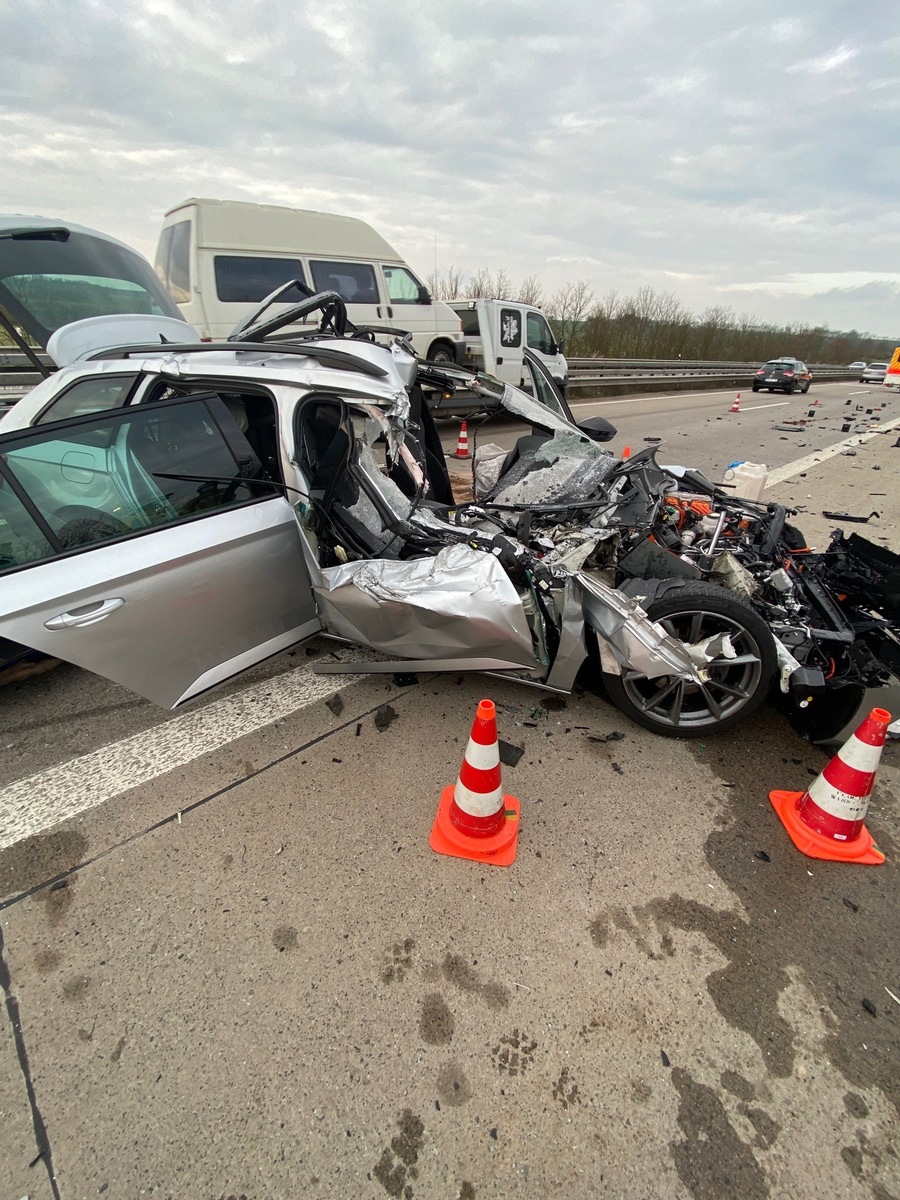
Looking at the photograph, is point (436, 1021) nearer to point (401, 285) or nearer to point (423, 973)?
point (423, 973)

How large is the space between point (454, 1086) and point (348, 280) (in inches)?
403

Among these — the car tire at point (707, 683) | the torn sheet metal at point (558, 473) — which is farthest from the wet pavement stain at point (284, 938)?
the torn sheet metal at point (558, 473)

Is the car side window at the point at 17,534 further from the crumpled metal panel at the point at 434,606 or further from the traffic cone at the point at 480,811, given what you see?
the traffic cone at the point at 480,811

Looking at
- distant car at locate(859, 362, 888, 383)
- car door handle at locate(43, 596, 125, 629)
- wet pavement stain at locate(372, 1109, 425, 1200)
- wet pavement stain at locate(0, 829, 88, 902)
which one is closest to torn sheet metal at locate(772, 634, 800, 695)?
wet pavement stain at locate(372, 1109, 425, 1200)

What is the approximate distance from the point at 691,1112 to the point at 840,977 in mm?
685

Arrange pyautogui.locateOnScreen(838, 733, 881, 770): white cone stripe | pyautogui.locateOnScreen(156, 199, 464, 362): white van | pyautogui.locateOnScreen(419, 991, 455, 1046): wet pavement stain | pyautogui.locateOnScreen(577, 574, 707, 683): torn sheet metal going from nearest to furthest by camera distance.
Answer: pyautogui.locateOnScreen(419, 991, 455, 1046): wet pavement stain, pyautogui.locateOnScreen(838, 733, 881, 770): white cone stripe, pyautogui.locateOnScreen(577, 574, 707, 683): torn sheet metal, pyautogui.locateOnScreen(156, 199, 464, 362): white van

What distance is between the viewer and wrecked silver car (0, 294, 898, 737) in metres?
2.22

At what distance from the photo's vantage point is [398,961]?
1.73 metres

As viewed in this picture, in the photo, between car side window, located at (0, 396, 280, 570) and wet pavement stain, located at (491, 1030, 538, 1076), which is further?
car side window, located at (0, 396, 280, 570)

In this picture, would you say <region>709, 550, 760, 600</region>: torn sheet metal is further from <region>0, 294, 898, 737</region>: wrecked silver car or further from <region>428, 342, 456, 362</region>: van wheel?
<region>428, 342, 456, 362</region>: van wheel

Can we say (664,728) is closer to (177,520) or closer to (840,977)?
(840,977)

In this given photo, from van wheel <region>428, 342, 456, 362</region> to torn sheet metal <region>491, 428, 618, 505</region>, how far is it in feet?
24.8

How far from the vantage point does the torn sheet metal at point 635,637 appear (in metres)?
2.32

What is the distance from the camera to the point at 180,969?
170cm
